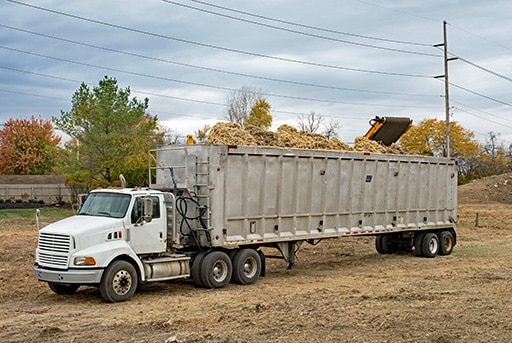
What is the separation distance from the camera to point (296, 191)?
56.9 ft

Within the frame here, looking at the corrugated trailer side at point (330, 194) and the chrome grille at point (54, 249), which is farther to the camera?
the corrugated trailer side at point (330, 194)

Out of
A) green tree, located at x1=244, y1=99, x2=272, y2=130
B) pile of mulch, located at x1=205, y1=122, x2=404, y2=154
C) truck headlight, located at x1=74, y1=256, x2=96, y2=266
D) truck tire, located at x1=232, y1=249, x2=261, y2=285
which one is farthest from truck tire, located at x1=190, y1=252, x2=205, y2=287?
green tree, located at x1=244, y1=99, x2=272, y2=130

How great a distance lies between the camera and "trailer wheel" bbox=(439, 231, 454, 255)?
75.6 ft

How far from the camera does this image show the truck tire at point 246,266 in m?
16.0

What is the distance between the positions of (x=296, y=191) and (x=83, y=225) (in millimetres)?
5801

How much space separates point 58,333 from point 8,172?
237 ft

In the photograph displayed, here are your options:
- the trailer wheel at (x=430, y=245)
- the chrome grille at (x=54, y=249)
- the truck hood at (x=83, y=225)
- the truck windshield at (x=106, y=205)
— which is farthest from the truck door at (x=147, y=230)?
the trailer wheel at (x=430, y=245)

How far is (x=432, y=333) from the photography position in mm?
10062

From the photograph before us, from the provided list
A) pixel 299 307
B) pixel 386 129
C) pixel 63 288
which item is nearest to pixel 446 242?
pixel 386 129

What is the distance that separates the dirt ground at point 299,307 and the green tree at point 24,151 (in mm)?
58552

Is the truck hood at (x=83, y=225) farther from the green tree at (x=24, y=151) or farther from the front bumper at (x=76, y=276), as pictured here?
the green tree at (x=24, y=151)

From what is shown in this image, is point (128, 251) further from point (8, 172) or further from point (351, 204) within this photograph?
point (8, 172)

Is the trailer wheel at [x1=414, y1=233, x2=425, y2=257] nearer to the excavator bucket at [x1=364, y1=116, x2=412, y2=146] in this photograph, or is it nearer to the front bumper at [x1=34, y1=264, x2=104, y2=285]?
the excavator bucket at [x1=364, y1=116, x2=412, y2=146]

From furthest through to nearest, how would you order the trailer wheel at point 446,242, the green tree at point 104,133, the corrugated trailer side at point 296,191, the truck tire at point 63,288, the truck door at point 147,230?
the green tree at point 104,133, the trailer wheel at point 446,242, the corrugated trailer side at point 296,191, the truck tire at point 63,288, the truck door at point 147,230
